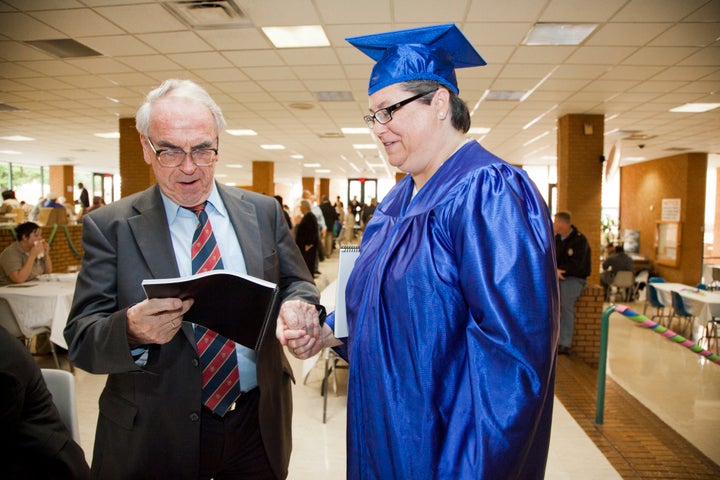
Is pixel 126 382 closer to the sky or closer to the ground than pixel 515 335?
closer to the ground

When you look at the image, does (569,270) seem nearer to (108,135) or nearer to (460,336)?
(460,336)

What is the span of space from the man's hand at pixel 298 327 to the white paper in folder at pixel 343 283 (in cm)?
7

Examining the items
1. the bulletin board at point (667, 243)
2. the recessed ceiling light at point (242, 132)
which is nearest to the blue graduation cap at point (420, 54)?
the recessed ceiling light at point (242, 132)

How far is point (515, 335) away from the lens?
0.93 meters

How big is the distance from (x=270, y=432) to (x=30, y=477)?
28.1 inches

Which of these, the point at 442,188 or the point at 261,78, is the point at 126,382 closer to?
the point at 442,188

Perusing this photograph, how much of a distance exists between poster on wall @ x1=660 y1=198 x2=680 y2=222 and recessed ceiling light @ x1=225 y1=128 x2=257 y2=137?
1241cm

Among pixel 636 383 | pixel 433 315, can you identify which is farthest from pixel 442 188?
pixel 636 383

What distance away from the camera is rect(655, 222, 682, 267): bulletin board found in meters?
13.4

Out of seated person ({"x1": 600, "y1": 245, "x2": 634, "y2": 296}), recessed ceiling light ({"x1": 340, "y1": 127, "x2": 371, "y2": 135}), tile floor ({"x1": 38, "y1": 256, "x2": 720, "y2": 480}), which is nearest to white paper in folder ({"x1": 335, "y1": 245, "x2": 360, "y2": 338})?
tile floor ({"x1": 38, "y1": 256, "x2": 720, "y2": 480})

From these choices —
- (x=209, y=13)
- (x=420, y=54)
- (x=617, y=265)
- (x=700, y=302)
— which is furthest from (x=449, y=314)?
(x=617, y=265)

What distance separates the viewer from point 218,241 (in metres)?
1.46

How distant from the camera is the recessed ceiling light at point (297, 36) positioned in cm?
477

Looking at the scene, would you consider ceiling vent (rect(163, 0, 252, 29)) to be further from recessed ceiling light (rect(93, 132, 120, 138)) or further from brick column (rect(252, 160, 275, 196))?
brick column (rect(252, 160, 275, 196))
